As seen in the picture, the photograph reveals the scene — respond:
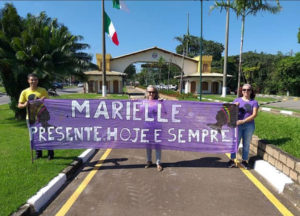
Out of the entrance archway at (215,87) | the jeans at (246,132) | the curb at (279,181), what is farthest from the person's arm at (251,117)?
the entrance archway at (215,87)

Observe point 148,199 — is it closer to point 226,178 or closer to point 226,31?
point 226,178

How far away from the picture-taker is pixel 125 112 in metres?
4.57

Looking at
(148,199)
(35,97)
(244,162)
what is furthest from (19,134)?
(244,162)

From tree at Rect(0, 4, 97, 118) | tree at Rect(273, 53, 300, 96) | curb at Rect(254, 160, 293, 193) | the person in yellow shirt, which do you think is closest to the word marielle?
the person in yellow shirt

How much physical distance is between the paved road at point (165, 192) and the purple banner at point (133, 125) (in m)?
0.48

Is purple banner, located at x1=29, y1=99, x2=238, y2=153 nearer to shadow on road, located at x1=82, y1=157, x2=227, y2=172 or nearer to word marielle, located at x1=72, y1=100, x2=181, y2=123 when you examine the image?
word marielle, located at x1=72, y1=100, x2=181, y2=123

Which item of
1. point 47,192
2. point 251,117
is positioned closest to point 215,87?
point 251,117

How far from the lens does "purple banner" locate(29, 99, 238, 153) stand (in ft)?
14.5

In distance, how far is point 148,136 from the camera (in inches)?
178

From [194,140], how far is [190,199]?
1.49 meters

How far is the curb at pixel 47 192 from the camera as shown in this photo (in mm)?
2810

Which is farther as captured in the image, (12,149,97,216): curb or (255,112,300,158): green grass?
(255,112,300,158): green grass

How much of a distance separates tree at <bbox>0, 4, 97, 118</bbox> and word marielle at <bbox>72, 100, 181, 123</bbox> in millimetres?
4977

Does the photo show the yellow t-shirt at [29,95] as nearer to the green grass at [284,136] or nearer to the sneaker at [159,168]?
the sneaker at [159,168]
